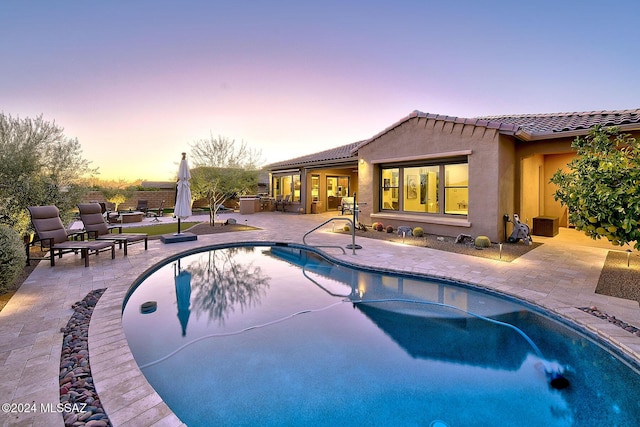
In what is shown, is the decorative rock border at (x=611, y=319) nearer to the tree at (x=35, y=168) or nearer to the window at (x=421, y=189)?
the window at (x=421, y=189)

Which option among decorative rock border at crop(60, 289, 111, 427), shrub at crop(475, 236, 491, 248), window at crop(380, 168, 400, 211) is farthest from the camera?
window at crop(380, 168, 400, 211)

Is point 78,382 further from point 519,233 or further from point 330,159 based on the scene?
point 330,159

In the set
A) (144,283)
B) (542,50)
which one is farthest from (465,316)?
(542,50)

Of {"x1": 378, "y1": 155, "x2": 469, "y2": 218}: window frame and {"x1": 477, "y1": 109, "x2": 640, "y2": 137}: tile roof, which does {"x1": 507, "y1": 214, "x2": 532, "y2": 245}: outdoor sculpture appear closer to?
{"x1": 378, "y1": 155, "x2": 469, "y2": 218}: window frame

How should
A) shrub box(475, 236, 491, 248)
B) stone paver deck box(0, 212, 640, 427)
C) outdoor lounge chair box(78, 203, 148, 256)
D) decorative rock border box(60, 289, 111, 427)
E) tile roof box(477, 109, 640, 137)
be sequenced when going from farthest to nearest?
shrub box(475, 236, 491, 248) → outdoor lounge chair box(78, 203, 148, 256) → tile roof box(477, 109, 640, 137) → stone paver deck box(0, 212, 640, 427) → decorative rock border box(60, 289, 111, 427)

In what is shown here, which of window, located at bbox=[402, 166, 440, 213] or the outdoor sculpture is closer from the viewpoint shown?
the outdoor sculpture

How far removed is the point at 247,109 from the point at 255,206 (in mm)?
7500

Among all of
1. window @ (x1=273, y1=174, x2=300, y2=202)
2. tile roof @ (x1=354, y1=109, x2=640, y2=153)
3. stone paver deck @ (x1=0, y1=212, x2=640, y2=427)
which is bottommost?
stone paver deck @ (x1=0, y1=212, x2=640, y2=427)

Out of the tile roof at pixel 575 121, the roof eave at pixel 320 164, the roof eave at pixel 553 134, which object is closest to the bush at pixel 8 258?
the roof eave at pixel 553 134

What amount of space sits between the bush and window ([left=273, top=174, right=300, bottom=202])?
16.3 m

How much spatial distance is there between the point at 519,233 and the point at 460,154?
3213 mm

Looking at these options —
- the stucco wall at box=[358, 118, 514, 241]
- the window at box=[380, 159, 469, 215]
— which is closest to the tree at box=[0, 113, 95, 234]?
the stucco wall at box=[358, 118, 514, 241]

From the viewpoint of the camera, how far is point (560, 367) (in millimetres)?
3510

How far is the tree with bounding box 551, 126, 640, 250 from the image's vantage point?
438 cm
